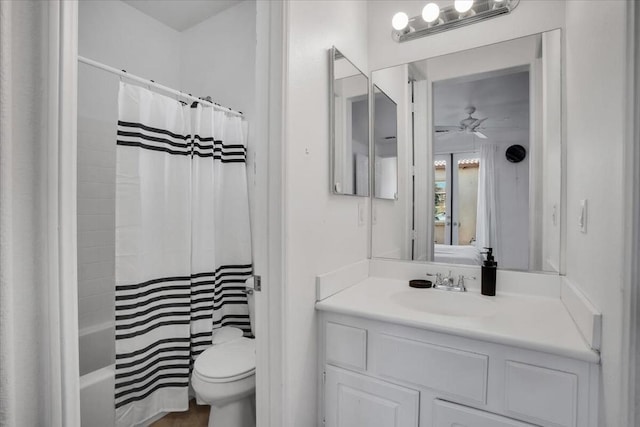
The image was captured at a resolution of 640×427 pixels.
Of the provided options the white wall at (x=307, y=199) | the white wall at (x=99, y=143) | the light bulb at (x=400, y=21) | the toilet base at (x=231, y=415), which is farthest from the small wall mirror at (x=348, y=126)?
the white wall at (x=99, y=143)

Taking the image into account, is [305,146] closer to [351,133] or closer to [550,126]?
[351,133]

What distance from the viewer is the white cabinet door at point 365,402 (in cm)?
116

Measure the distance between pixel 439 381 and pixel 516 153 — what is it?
110cm

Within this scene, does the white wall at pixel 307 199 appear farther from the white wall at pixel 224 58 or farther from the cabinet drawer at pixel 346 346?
the white wall at pixel 224 58

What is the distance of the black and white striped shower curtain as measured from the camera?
1.66 m

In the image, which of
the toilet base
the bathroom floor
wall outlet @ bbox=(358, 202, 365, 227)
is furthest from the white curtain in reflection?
the bathroom floor

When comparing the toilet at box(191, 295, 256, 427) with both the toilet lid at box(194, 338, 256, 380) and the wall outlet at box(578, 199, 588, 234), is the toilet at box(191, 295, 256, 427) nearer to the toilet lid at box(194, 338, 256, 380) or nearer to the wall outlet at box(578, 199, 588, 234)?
the toilet lid at box(194, 338, 256, 380)

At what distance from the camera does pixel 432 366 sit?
1111mm

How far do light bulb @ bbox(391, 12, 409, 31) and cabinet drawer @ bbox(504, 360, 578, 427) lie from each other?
163 cm

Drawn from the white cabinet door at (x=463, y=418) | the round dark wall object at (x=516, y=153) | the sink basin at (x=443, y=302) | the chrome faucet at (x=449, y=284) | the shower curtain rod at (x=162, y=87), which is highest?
the shower curtain rod at (x=162, y=87)

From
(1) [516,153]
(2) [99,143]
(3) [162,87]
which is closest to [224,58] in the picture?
(3) [162,87]

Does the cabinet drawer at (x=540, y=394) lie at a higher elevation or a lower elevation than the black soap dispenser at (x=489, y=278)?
lower

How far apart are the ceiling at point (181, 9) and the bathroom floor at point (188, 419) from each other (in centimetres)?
270

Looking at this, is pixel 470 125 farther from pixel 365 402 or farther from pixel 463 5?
pixel 365 402
